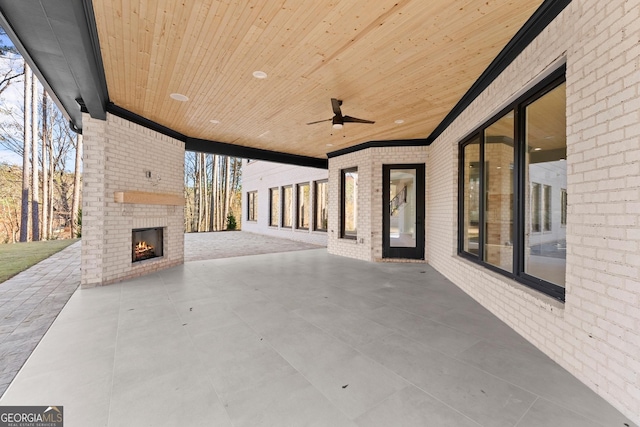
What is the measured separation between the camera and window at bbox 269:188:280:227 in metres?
13.4

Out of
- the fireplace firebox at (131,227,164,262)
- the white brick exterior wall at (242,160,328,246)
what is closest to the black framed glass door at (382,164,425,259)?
the white brick exterior wall at (242,160,328,246)

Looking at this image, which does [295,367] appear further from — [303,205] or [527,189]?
[303,205]

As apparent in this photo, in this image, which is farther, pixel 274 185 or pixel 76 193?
pixel 274 185

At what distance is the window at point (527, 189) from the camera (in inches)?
99.5

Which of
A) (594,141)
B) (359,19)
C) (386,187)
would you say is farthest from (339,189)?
(594,141)

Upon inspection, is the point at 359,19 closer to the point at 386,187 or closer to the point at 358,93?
the point at 358,93

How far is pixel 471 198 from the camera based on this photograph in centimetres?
451

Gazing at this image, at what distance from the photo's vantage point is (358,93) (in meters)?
3.99

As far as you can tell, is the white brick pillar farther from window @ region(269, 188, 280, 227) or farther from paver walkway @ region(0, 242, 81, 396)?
window @ region(269, 188, 280, 227)

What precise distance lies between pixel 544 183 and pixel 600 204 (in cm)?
142

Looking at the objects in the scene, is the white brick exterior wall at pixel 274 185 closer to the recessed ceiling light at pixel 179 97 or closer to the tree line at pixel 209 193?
the tree line at pixel 209 193

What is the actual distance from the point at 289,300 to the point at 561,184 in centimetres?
330

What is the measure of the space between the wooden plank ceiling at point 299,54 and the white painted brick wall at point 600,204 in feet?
2.12

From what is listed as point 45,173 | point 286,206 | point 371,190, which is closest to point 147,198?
point 371,190
